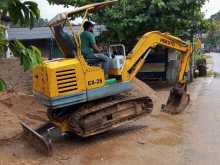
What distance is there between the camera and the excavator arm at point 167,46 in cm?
1070

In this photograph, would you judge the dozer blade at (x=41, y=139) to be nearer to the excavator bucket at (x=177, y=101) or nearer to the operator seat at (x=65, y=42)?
the operator seat at (x=65, y=42)

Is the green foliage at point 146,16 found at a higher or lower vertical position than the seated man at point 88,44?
higher

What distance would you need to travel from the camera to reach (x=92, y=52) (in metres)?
9.43

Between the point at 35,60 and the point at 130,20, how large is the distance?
14467mm

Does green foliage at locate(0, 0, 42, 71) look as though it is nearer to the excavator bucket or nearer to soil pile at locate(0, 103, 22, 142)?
soil pile at locate(0, 103, 22, 142)

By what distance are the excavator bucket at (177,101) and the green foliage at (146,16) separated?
5594 millimetres

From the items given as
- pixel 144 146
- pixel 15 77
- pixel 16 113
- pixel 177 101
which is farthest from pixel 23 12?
pixel 15 77

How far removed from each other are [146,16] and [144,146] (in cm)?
940

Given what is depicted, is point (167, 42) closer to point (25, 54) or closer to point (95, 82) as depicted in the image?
point (95, 82)

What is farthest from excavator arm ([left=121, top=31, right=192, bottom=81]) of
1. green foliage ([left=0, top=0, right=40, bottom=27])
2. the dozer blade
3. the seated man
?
green foliage ([left=0, top=0, right=40, bottom=27])

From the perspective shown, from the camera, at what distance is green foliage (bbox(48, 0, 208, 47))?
1717cm

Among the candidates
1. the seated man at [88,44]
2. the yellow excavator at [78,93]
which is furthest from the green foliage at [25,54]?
the seated man at [88,44]

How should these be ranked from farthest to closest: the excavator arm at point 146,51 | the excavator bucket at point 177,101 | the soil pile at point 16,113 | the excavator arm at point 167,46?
the excavator bucket at point 177,101
the excavator arm at point 167,46
the excavator arm at point 146,51
the soil pile at point 16,113

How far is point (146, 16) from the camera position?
677 inches
